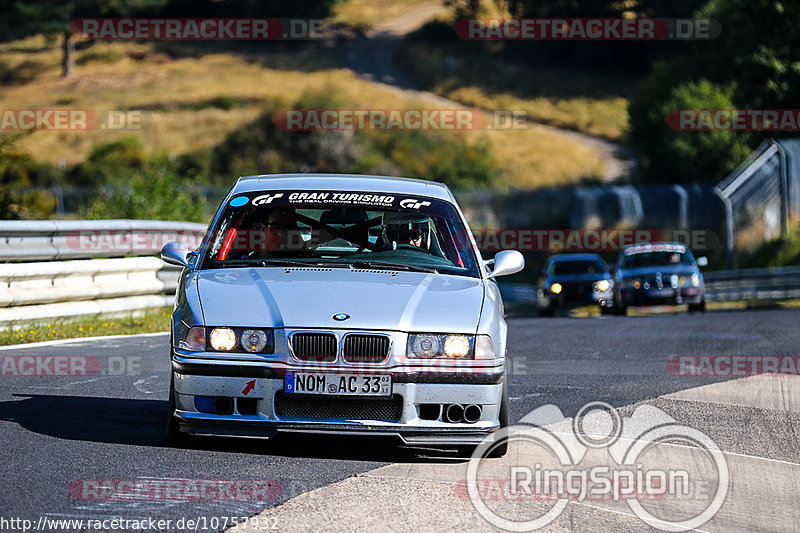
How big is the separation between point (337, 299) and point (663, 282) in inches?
694

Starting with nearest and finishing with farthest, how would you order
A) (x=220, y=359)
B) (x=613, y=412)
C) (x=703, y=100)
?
(x=220, y=359)
(x=613, y=412)
(x=703, y=100)

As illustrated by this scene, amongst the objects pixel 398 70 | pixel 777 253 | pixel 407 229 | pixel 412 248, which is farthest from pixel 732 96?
pixel 412 248

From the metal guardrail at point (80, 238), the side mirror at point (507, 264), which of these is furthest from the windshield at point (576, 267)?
the side mirror at point (507, 264)

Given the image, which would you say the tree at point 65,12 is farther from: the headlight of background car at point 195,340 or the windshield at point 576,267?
the headlight of background car at point 195,340

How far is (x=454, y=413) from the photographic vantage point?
6.33 m

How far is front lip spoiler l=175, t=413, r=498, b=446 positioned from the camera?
614 cm

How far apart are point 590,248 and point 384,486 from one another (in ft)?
114

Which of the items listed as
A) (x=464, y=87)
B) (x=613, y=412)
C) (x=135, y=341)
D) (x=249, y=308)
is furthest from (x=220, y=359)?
(x=464, y=87)

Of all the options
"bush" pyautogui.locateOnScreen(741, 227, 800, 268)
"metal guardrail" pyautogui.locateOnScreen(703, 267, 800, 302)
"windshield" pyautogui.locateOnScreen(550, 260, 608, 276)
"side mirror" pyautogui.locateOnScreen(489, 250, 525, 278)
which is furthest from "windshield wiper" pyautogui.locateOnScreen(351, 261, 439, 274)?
"bush" pyautogui.locateOnScreen(741, 227, 800, 268)

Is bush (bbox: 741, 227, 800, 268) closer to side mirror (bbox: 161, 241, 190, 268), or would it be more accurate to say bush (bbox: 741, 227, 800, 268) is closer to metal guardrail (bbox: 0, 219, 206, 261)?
metal guardrail (bbox: 0, 219, 206, 261)

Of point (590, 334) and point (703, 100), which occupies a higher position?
point (703, 100)

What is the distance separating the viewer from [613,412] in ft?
26.4

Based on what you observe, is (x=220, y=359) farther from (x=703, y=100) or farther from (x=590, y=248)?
(x=703, y=100)

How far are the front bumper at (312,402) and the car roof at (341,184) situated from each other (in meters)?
1.95
